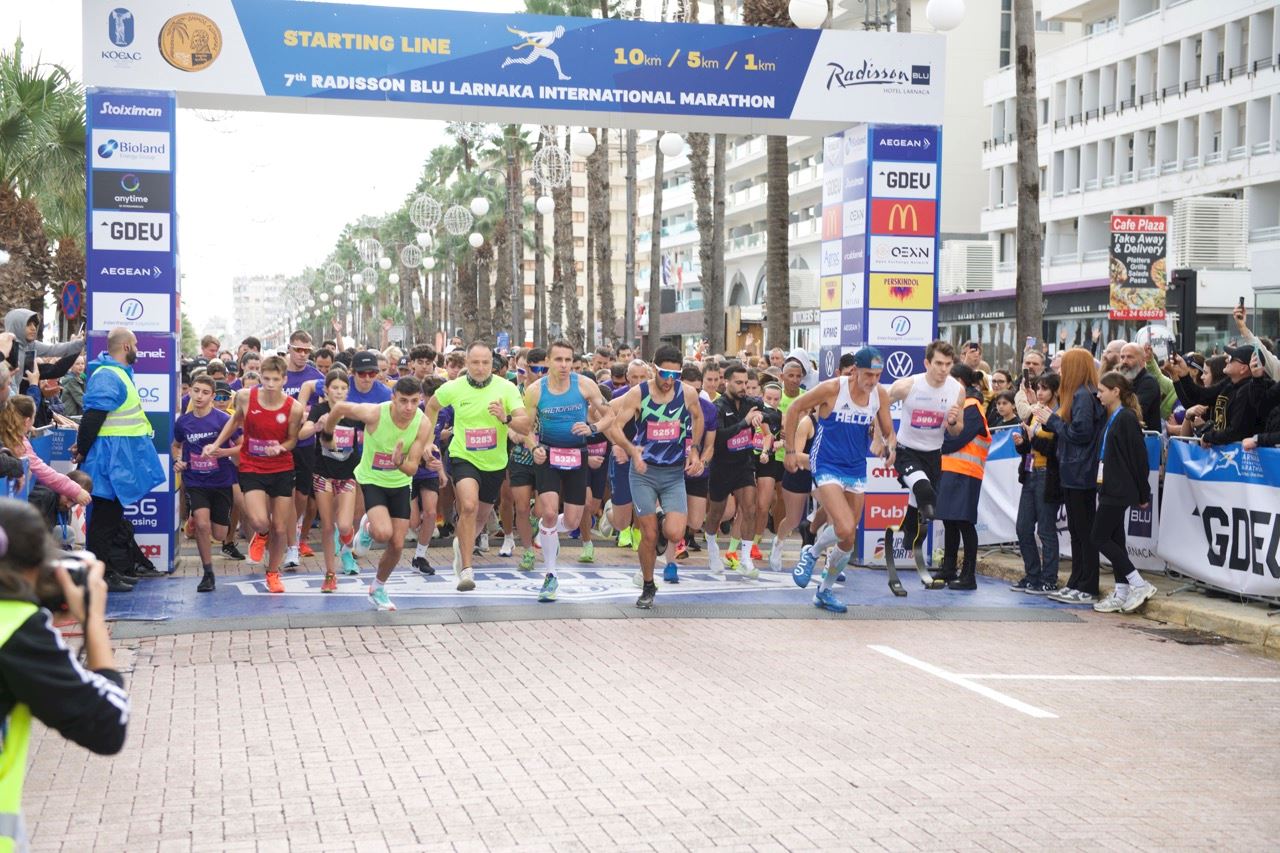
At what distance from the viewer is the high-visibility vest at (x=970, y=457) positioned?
13.6 meters

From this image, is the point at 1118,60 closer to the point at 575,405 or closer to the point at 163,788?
the point at 575,405

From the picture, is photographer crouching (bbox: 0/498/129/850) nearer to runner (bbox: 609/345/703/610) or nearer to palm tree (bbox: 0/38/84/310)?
runner (bbox: 609/345/703/610)

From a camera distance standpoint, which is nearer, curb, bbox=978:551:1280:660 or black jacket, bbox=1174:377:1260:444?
curb, bbox=978:551:1280:660

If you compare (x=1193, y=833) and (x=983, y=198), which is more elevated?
(x=983, y=198)

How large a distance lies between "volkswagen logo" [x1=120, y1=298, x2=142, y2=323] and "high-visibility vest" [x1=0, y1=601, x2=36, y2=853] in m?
10.6

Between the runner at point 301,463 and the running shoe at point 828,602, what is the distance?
4679 mm

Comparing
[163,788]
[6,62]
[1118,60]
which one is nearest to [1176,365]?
[163,788]

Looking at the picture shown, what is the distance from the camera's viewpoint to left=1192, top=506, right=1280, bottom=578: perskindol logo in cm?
1160

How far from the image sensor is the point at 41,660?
3.45 m

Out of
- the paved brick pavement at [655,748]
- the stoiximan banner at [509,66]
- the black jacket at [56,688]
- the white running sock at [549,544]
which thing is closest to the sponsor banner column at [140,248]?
the stoiximan banner at [509,66]

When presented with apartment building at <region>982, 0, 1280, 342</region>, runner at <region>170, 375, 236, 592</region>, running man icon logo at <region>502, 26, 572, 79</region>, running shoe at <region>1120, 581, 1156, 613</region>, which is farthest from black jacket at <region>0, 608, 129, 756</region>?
apartment building at <region>982, 0, 1280, 342</region>

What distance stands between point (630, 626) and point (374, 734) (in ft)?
12.6

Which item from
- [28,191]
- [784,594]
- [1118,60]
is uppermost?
[1118,60]

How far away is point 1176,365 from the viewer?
14766 millimetres
